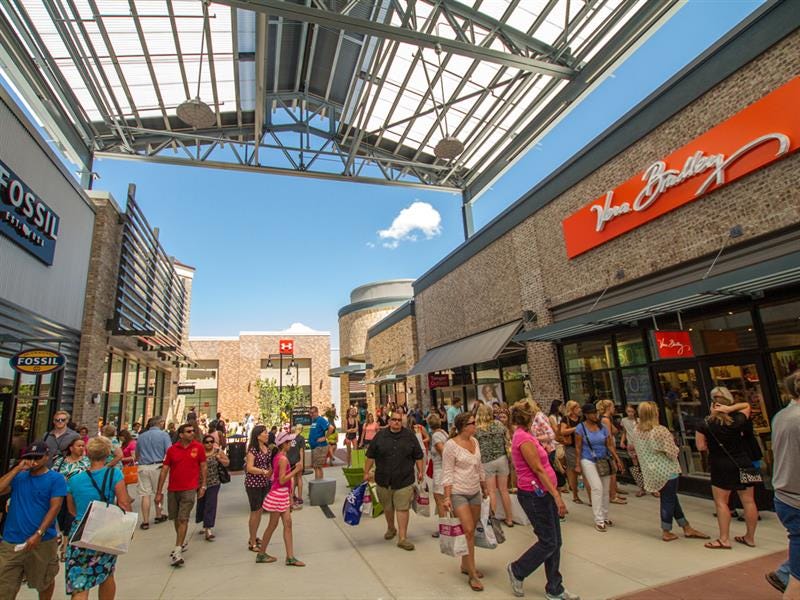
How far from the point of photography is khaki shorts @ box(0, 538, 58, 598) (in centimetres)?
365

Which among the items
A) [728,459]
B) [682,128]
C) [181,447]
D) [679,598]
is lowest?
[679,598]

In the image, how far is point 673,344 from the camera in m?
7.55

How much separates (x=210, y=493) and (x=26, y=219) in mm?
7225

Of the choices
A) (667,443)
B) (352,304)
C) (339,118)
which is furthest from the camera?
(352,304)

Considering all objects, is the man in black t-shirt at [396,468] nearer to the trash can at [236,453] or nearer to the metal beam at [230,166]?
the trash can at [236,453]

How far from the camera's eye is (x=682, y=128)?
8383 mm

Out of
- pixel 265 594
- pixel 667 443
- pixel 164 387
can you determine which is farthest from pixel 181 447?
pixel 164 387

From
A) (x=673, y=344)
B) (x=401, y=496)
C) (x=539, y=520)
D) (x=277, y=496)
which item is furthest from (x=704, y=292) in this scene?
(x=277, y=496)

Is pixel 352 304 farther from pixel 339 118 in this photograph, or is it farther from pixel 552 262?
pixel 552 262

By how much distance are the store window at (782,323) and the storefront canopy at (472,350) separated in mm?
5857

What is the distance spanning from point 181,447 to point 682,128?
10.0 metres

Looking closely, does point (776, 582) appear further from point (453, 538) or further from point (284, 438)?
point (284, 438)

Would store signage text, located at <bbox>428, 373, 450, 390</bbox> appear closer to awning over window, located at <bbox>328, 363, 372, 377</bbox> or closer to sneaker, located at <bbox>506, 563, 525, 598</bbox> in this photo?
awning over window, located at <bbox>328, 363, 372, 377</bbox>

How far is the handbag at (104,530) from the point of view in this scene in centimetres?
362
